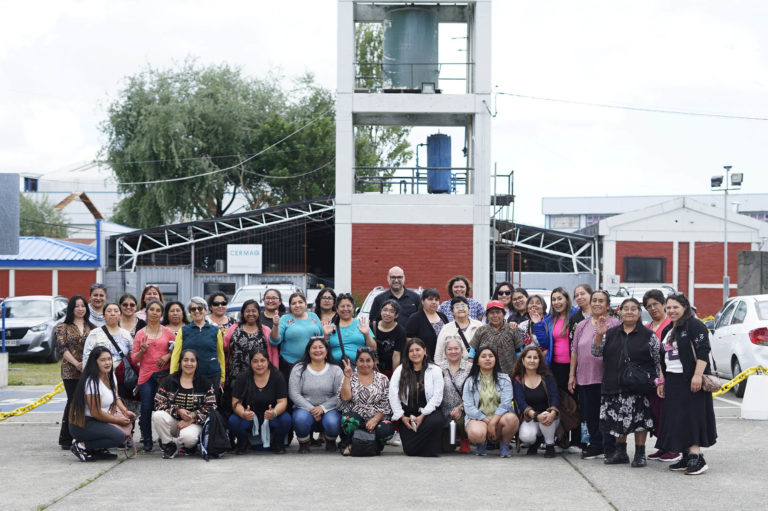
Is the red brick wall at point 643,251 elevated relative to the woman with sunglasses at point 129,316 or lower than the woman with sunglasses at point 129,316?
elevated

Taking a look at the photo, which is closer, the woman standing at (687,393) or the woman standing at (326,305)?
the woman standing at (687,393)

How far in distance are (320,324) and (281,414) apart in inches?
45.9

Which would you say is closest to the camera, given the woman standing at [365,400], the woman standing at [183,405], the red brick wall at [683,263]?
the woman standing at [183,405]

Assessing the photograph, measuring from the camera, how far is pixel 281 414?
10.2 m

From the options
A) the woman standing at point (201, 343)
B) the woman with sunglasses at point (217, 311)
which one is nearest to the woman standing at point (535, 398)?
the woman standing at point (201, 343)

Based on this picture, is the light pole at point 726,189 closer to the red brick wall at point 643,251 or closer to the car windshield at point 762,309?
the red brick wall at point 643,251

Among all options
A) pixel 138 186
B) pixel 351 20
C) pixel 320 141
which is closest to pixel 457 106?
pixel 351 20

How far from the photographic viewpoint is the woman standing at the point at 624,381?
9.22 metres

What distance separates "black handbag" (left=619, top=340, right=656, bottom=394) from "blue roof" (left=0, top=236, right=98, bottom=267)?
33.5 m

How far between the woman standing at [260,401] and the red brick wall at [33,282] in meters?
31.5

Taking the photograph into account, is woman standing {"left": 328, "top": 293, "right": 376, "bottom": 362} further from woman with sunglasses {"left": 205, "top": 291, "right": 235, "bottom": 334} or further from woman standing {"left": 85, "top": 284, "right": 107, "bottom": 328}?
woman standing {"left": 85, "top": 284, "right": 107, "bottom": 328}

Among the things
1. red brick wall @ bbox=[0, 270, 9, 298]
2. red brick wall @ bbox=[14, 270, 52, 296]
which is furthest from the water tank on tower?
red brick wall @ bbox=[0, 270, 9, 298]

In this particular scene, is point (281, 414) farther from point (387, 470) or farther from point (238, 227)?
point (238, 227)

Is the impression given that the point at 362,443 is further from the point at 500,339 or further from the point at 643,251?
the point at 643,251
